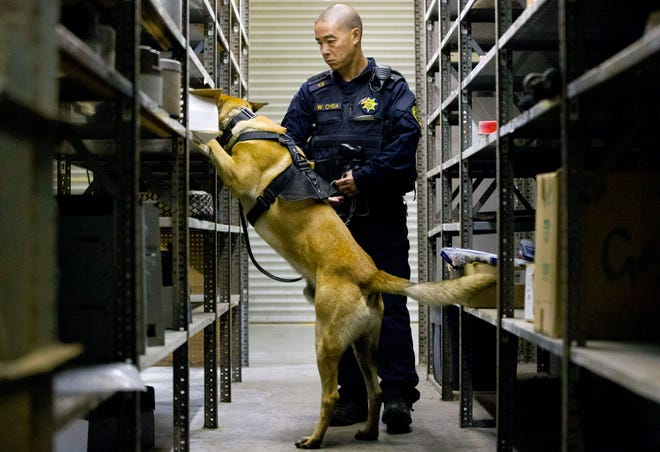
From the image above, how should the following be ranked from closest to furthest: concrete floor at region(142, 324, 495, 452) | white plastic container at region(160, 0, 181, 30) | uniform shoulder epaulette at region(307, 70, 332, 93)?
white plastic container at region(160, 0, 181, 30), concrete floor at region(142, 324, 495, 452), uniform shoulder epaulette at region(307, 70, 332, 93)

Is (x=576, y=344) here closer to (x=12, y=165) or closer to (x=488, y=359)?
(x=12, y=165)

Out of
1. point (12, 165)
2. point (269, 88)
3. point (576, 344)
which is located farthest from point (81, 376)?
point (269, 88)

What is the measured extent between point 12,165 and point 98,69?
568 mm

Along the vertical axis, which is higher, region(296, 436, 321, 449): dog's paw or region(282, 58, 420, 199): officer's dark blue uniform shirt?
region(282, 58, 420, 199): officer's dark blue uniform shirt

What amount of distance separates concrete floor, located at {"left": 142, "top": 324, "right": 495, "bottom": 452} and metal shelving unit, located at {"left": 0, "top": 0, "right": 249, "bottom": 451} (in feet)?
0.71

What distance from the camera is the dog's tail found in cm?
277

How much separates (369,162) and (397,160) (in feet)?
0.47

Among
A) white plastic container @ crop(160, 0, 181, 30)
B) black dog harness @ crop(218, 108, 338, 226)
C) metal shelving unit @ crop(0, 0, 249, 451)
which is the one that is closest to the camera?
metal shelving unit @ crop(0, 0, 249, 451)

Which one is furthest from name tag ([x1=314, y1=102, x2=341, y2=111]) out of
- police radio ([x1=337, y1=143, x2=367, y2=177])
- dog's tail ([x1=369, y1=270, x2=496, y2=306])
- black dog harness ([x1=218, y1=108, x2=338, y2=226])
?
dog's tail ([x1=369, y1=270, x2=496, y2=306])

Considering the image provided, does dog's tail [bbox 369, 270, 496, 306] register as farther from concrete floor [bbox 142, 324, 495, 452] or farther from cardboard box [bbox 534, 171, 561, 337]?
concrete floor [bbox 142, 324, 495, 452]

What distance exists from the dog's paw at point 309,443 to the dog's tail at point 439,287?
75 cm

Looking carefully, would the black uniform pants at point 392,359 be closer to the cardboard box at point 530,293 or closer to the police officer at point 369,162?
the police officer at point 369,162

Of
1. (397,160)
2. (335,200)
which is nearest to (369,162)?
(397,160)

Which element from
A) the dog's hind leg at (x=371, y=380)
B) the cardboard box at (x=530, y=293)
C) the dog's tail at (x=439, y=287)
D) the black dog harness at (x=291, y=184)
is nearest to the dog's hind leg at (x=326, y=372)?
the dog's hind leg at (x=371, y=380)
